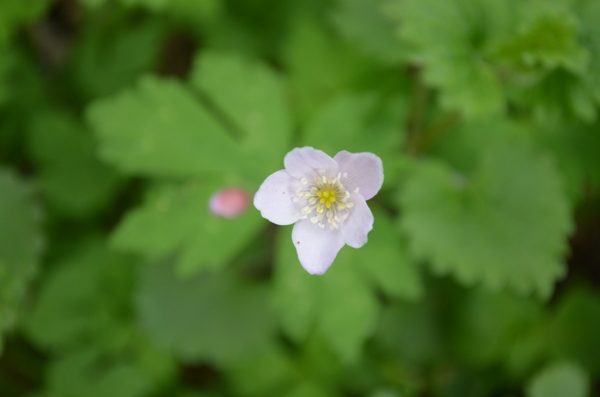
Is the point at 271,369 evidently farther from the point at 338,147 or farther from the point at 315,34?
the point at 315,34

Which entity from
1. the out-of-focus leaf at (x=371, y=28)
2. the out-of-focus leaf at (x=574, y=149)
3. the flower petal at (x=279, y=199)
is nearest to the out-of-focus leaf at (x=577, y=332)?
the out-of-focus leaf at (x=574, y=149)

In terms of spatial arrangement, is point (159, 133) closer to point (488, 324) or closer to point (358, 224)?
point (358, 224)

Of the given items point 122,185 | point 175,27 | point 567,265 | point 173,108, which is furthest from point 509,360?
point 175,27

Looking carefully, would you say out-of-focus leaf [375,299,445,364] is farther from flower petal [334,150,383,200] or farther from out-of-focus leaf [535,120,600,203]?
flower petal [334,150,383,200]

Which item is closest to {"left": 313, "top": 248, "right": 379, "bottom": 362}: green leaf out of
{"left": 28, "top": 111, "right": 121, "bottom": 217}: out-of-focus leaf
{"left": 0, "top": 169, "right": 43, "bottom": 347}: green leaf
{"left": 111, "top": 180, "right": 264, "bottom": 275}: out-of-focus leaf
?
{"left": 111, "top": 180, "right": 264, "bottom": 275}: out-of-focus leaf

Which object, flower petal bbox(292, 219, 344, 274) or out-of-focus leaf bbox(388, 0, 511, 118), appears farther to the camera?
out-of-focus leaf bbox(388, 0, 511, 118)

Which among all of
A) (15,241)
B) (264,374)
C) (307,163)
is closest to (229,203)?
(307,163)

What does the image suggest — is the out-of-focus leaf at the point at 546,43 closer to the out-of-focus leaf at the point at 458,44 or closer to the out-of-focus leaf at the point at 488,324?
the out-of-focus leaf at the point at 458,44
